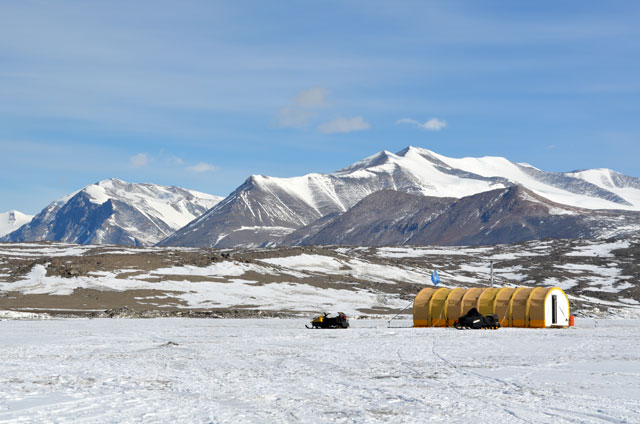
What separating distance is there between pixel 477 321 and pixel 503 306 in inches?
222

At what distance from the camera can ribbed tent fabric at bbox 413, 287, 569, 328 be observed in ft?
187

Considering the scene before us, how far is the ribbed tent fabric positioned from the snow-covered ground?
50.5 ft

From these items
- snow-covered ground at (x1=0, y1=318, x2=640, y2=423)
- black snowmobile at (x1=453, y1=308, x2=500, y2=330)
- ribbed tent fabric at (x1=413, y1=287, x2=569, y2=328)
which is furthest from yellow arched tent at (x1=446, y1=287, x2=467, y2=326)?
snow-covered ground at (x1=0, y1=318, x2=640, y2=423)

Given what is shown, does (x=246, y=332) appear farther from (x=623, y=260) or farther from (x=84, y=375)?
(x=623, y=260)

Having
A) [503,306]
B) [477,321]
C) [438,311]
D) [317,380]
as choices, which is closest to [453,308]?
[438,311]

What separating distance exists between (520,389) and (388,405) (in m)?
4.96

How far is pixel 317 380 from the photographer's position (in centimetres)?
2323

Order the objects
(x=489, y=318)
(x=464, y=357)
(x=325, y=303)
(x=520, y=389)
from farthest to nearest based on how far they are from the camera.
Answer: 1. (x=325, y=303)
2. (x=489, y=318)
3. (x=464, y=357)
4. (x=520, y=389)

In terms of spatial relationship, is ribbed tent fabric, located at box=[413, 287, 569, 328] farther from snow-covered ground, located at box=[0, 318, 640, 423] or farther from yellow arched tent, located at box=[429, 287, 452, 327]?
snow-covered ground, located at box=[0, 318, 640, 423]

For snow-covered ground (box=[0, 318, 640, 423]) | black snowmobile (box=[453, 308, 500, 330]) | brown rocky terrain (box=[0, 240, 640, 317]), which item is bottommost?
snow-covered ground (box=[0, 318, 640, 423])

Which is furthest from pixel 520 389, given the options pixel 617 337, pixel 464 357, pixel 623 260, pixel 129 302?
pixel 623 260

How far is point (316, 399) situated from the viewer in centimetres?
1925

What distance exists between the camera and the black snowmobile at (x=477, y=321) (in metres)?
52.8

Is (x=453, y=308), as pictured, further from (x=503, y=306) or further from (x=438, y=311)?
(x=503, y=306)
